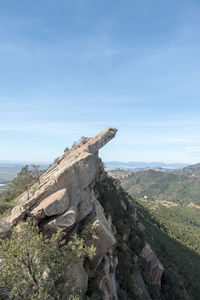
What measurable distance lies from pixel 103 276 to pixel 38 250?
1610 cm

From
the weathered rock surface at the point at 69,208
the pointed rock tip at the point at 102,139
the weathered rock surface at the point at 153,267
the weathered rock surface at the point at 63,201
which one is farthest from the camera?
the weathered rock surface at the point at 153,267

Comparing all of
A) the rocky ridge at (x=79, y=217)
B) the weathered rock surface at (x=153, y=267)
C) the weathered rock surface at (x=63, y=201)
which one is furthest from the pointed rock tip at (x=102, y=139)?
the weathered rock surface at (x=153, y=267)

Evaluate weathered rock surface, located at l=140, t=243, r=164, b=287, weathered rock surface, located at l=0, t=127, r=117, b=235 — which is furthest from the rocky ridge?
weathered rock surface, located at l=140, t=243, r=164, b=287

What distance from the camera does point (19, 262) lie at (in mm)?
20359

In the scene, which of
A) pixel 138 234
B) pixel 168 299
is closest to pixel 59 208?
pixel 138 234

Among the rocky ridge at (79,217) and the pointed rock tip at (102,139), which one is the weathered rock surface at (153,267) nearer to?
the rocky ridge at (79,217)

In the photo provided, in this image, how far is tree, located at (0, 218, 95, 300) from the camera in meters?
19.4

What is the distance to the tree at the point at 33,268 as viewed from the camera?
63.7 feet

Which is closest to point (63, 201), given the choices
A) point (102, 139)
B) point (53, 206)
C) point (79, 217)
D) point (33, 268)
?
point (53, 206)

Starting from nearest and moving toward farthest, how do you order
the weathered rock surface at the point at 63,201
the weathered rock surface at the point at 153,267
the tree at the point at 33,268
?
the tree at the point at 33,268 → the weathered rock surface at the point at 63,201 → the weathered rock surface at the point at 153,267

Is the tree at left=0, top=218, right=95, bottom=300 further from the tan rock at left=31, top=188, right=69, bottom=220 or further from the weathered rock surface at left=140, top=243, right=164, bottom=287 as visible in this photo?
the weathered rock surface at left=140, top=243, right=164, bottom=287

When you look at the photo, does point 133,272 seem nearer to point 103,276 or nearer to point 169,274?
point 103,276

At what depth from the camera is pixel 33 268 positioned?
68.6 feet

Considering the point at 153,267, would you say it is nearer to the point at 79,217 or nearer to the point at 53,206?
the point at 79,217
